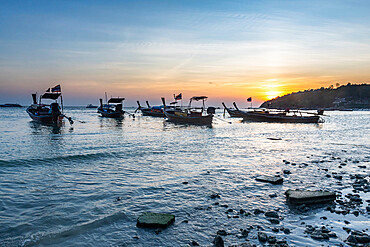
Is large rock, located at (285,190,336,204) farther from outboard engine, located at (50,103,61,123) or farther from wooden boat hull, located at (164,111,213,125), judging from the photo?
outboard engine, located at (50,103,61,123)

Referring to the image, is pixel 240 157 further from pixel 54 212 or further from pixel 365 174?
pixel 54 212

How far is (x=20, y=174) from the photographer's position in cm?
1080

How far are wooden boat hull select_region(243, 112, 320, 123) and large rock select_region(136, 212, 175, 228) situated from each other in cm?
4746

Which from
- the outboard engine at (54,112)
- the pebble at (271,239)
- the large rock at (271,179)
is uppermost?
the outboard engine at (54,112)

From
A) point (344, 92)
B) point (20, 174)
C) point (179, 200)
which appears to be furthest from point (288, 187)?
point (344, 92)

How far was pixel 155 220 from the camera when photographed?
5875mm

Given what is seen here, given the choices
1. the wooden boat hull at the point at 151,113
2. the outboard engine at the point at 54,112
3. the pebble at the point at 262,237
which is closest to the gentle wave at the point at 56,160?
the pebble at the point at 262,237

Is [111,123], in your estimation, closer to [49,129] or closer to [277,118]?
[49,129]

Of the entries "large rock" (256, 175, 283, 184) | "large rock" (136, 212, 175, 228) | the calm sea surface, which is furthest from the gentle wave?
"large rock" (136, 212, 175, 228)

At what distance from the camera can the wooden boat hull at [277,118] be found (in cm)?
4696

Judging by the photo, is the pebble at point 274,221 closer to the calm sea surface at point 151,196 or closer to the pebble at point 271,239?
the calm sea surface at point 151,196

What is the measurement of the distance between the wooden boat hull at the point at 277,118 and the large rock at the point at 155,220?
4746 centimetres

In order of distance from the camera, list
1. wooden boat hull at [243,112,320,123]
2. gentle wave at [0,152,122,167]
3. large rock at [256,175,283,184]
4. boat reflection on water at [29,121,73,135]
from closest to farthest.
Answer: large rock at [256,175,283,184]
gentle wave at [0,152,122,167]
boat reflection on water at [29,121,73,135]
wooden boat hull at [243,112,320,123]

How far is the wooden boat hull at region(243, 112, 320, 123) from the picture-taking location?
47.0m
